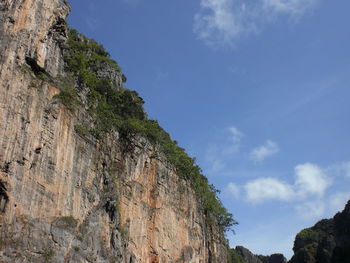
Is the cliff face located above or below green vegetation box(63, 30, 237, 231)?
below

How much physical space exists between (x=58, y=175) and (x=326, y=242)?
49.6 m

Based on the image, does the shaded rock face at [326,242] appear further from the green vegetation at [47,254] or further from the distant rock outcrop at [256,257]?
the green vegetation at [47,254]

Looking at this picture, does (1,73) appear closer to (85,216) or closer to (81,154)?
(81,154)

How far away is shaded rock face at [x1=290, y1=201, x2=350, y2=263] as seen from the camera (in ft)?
177

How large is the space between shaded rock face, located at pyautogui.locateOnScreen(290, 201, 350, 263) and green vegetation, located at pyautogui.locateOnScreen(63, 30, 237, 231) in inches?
863

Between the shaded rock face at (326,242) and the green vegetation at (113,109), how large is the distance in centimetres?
2192

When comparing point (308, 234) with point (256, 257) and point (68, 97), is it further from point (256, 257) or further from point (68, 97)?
point (68, 97)

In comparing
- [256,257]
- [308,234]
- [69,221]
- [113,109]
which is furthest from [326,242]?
[69,221]

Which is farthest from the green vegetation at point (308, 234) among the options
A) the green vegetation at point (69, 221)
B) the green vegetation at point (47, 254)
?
the green vegetation at point (47, 254)

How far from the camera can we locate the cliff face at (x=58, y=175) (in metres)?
18.5

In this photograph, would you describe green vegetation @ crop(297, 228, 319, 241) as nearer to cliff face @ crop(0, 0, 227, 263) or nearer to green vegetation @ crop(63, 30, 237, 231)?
green vegetation @ crop(63, 30, 237, 231)

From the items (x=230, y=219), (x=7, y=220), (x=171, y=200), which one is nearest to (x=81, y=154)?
(x=7, y=220)

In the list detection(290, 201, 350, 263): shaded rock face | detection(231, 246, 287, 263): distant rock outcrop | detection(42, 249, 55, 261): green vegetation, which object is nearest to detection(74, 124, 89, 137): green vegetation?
detection(42, 249, 55, 261): green vegetation

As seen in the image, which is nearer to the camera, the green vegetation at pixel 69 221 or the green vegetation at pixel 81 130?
the green vegetation at pixel 69 221
